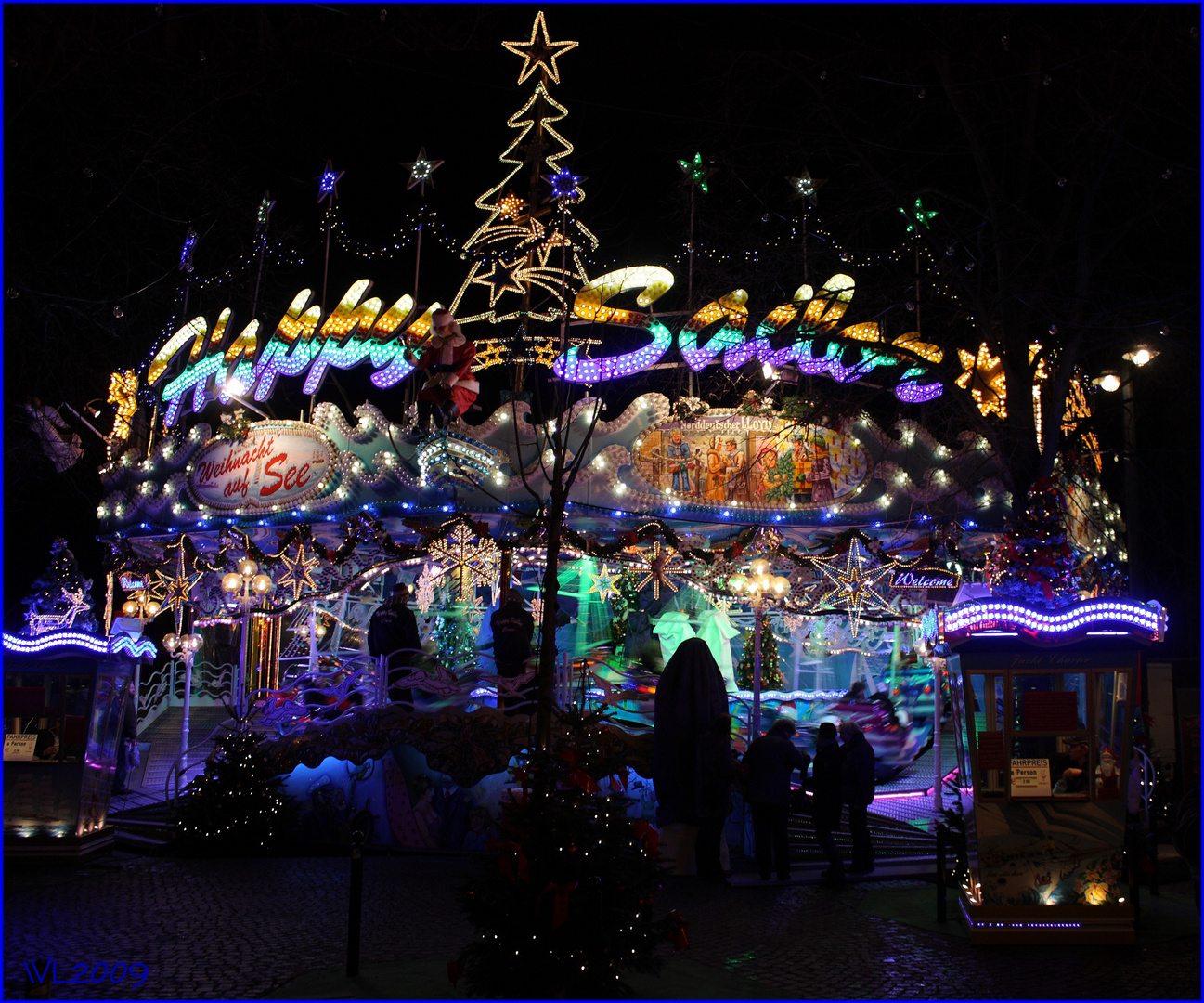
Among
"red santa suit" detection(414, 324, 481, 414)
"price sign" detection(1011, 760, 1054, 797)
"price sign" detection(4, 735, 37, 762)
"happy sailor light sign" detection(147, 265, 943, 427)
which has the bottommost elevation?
"price sign" detection(4, 735, 37, 762)

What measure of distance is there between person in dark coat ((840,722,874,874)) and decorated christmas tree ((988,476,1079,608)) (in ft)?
7.49

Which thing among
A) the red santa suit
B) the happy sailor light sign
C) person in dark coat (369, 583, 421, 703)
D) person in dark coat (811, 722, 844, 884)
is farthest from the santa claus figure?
person in dark coat (811, 722, 844, 884)

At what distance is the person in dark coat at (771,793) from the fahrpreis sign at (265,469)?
25.1ft

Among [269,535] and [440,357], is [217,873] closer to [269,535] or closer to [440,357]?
[440,357]

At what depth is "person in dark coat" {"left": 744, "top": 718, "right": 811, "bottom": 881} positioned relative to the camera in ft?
34.1

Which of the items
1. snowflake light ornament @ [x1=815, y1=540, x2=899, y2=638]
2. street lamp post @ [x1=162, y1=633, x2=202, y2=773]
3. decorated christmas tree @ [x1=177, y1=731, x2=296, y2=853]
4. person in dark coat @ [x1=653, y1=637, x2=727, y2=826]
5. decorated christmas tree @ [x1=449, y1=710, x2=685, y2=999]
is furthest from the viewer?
snowflake light ornament @ [x1=815, y1=540, x2=899, y2=638]

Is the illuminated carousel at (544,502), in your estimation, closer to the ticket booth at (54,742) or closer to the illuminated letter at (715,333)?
the illuminated letter at (715,333)

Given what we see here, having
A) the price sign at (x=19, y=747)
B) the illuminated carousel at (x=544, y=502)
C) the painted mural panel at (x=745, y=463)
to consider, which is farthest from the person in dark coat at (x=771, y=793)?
the price sign at (x=19, y=747)

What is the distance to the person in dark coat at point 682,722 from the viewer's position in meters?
10.9

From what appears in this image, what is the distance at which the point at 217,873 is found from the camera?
10.5 m

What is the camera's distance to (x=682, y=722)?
11.1 metres

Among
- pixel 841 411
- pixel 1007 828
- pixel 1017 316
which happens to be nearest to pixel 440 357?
pixel 841 411

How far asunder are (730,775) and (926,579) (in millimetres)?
7183

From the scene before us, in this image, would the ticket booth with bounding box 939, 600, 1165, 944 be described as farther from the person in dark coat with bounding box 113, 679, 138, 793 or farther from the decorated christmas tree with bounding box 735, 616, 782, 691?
the person in dark coat with bounding box 113, 679, 138, 793
